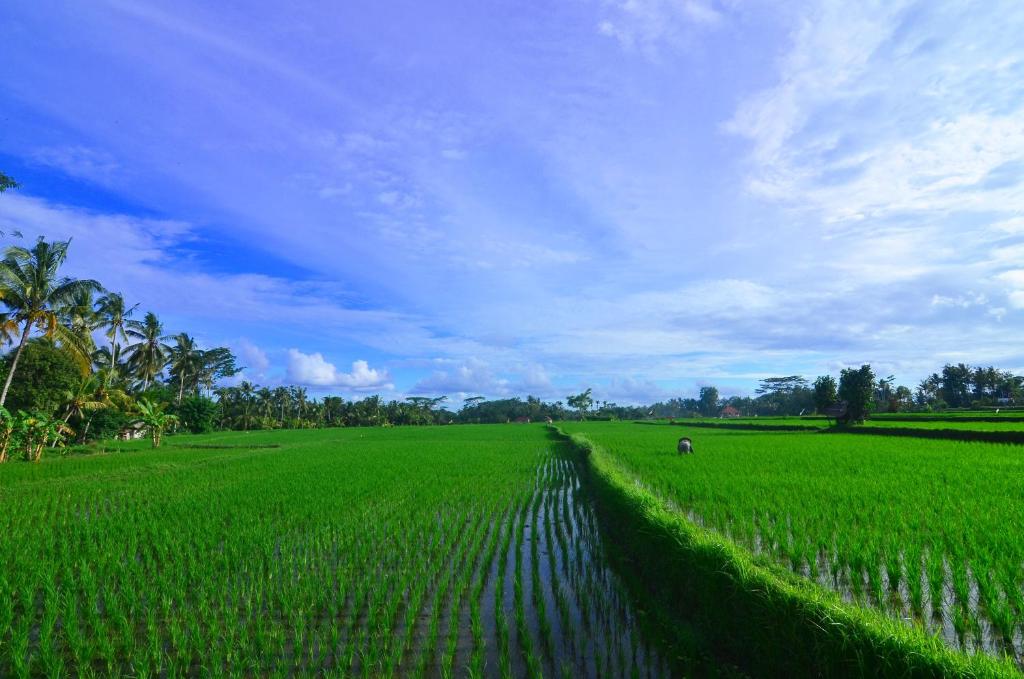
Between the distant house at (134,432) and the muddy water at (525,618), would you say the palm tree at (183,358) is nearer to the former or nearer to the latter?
the distant house at (134,432)

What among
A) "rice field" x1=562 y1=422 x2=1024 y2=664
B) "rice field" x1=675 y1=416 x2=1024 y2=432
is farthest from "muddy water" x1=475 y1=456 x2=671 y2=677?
"rice field" x1=675 y1=416 x2=1024 y2=432

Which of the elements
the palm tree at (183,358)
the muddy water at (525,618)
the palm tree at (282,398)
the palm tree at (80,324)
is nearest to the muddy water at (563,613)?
the muddy water at (525,618)

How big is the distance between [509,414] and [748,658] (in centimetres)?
7472

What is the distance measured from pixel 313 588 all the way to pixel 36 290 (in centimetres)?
2024

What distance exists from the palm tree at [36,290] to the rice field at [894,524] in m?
20.4

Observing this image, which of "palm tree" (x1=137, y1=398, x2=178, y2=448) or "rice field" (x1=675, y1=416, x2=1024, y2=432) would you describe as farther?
Result: "palm tree" (x1=137, y1=398, x2=178, y2=448)

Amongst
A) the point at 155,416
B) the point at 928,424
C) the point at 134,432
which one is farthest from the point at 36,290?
the point at 928,424

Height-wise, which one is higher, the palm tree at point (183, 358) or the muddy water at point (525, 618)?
the palm tree at point (183, 358)

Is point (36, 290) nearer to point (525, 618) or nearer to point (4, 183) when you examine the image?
point (4, 183)

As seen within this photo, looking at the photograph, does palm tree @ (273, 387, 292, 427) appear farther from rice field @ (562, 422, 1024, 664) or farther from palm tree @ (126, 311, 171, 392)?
rice field @ (562, 422, 1024, 664)

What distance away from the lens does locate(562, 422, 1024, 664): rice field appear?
4.12 metres

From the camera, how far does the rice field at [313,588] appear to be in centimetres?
390

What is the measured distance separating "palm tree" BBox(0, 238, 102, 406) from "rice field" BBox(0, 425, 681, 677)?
34.7 ft

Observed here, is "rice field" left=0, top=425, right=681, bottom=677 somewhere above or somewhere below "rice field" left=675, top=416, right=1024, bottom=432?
below
